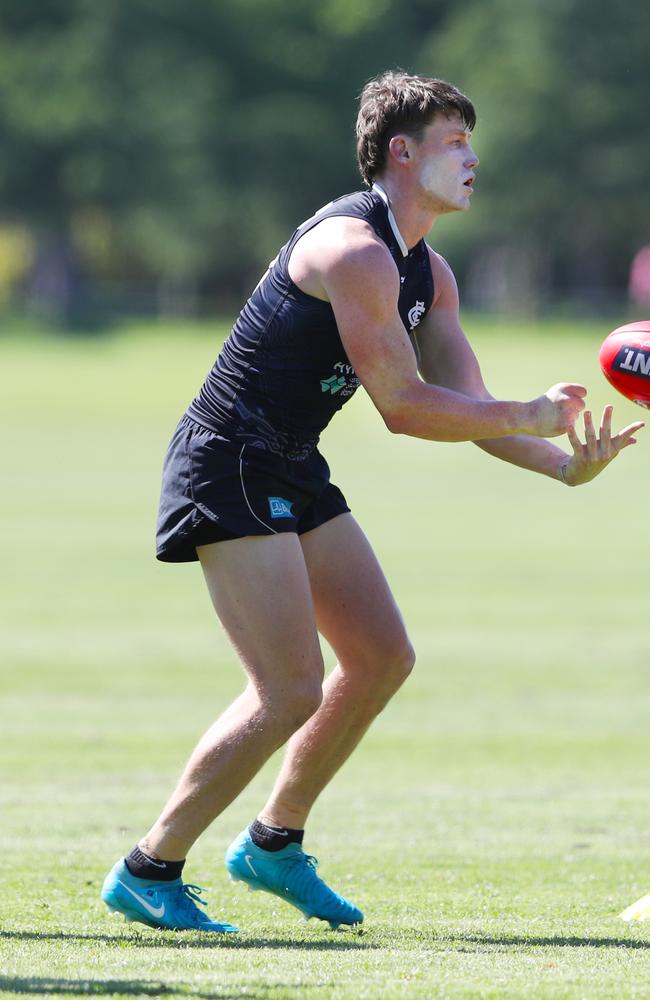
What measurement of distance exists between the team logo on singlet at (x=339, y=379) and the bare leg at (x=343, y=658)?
50 centimetres

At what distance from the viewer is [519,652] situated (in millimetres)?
13266

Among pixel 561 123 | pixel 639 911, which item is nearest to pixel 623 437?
pixel 639 911

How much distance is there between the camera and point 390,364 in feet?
16.8

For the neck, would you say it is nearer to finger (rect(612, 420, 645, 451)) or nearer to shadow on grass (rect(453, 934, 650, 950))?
finger (rect(612, 420, 645, 451))

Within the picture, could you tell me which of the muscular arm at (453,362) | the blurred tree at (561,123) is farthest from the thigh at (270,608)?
the blurred tree at (561,123)

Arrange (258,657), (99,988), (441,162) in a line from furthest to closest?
(441,162)
(258,657)
(99,988)

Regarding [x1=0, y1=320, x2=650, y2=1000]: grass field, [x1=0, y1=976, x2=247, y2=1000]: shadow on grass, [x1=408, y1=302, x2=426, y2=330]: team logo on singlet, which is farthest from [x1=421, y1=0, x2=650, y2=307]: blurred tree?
[x1=0, y1=976, x2=247, y2=1000]: shadow on grass

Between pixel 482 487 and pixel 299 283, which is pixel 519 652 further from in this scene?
pixel 482 487

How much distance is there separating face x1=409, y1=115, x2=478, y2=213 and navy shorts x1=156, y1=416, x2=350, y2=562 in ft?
3.10

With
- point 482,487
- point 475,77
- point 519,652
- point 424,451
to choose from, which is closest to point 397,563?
point 519,652

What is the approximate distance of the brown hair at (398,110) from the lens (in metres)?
5.40

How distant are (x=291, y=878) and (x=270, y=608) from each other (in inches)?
39.6

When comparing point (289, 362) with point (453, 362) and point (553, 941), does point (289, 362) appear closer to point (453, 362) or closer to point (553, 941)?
point (453, 362)

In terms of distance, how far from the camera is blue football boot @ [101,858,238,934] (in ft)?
17.7
